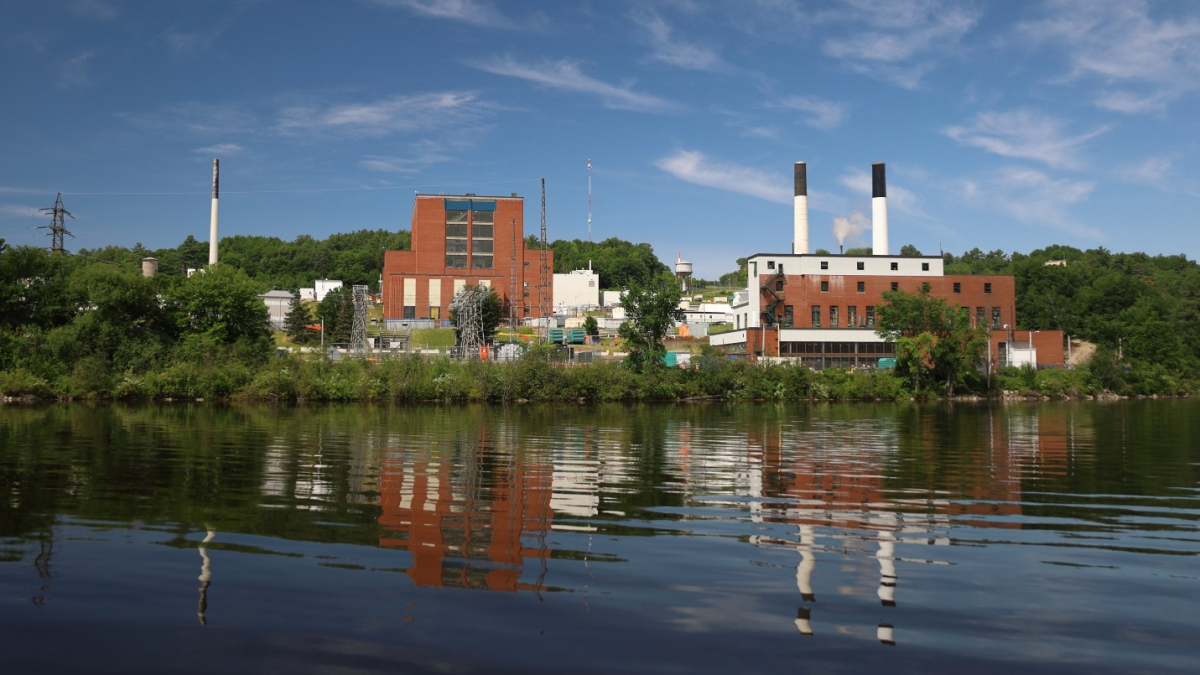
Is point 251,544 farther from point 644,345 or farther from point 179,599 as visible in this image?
point 644,345

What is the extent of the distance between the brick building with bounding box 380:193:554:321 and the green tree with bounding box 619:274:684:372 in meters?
40.3

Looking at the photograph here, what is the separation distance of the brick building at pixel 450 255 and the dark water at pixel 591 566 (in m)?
93.4

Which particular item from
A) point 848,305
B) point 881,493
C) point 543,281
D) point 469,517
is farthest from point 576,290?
point 469,517

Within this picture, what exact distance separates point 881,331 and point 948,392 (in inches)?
325

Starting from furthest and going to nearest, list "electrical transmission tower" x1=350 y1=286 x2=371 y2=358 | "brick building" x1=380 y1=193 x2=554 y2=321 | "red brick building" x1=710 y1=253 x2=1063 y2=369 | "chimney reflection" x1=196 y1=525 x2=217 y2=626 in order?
"brick building" x1=380 y1=193 x2=554 y2=321 → "red brick building" x1=710 y1=253 x2=1063 y2=369 → "electrical transmission tower" x1=350 y1=286 x2=371 y2=358 → "chimney reflection" x1=196 y1=525 x2=217 y2=626

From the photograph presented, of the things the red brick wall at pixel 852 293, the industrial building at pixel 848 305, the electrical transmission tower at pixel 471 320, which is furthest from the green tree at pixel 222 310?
the red brick wall at pixel 852 293

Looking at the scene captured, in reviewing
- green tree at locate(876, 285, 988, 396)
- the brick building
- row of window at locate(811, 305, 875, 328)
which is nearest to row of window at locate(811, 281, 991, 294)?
row of window at locate(811, 305, 875, 328)

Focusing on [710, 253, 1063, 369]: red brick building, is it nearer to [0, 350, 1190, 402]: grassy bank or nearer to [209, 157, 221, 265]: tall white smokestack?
[0, 350, 1190, 402]: grassy bank

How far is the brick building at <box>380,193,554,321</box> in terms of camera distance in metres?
112

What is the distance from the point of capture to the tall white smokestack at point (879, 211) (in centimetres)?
9125

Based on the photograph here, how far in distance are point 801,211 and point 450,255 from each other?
48776 mm

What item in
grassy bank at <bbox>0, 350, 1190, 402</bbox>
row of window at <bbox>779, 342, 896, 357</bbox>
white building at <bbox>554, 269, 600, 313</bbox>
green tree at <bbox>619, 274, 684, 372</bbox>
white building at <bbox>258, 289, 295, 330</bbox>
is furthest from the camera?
white building at <bbox>554, 269, 600, 313</bbox>

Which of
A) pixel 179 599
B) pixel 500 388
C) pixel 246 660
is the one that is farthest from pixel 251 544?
pixel 500 388

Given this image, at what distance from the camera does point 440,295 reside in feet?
370
